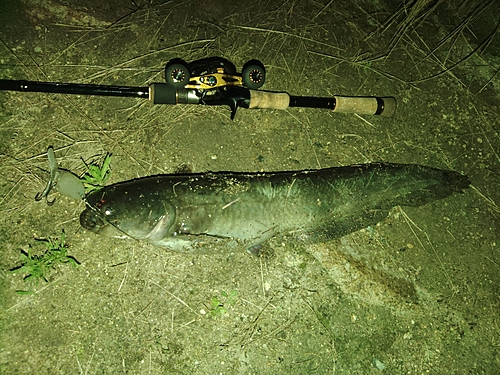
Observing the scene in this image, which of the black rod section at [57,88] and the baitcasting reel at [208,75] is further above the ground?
the baitcasting reel at [208,75]

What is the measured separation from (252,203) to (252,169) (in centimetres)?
58

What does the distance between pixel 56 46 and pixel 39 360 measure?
2.90 m

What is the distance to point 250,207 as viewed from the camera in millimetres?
3053

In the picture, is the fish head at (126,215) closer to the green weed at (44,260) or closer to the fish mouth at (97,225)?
the fish mouth at (97,225)

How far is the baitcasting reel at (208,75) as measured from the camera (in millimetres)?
2957

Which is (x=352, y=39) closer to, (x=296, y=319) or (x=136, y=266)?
(x=296, y=319)

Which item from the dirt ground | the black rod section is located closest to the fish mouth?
the dirt ground

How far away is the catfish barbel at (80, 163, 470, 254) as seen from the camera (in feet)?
9.53

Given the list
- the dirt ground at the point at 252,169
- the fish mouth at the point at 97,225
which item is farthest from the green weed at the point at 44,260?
the fish mouth at the point at 97,225

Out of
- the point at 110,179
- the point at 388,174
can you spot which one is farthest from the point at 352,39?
the point at 110,179

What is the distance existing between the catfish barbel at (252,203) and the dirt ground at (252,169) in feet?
0.81

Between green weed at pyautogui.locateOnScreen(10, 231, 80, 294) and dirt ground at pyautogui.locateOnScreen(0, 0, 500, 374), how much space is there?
2.6 inches

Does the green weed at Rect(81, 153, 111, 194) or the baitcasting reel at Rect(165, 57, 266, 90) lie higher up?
the baitcasting reel at Rect(165, 57, 266, 90)

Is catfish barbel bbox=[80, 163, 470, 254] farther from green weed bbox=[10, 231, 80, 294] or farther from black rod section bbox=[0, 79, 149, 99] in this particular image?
black rod section bbox=[0, 79, 149, 99]
